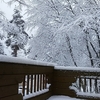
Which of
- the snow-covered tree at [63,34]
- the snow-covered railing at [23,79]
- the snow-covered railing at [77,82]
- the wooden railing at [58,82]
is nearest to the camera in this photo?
the snow-covered railing at [23,79]

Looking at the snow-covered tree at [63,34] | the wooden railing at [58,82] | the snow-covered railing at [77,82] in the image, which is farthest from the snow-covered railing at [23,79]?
the snow-covered tree at [63,34]

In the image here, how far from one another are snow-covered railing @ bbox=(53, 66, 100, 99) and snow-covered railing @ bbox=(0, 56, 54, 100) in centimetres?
31

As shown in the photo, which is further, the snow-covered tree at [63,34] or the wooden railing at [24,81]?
the snow-covered tree at [63,34]

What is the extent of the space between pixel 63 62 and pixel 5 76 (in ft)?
16.7

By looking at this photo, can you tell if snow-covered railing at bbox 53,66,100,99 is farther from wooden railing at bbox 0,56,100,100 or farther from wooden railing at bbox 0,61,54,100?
wooden railing at bbox 0,61,54,100

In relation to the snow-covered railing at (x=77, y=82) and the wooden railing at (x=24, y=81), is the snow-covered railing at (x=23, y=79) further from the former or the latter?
the snow-covered railing at (x=77, y=82)

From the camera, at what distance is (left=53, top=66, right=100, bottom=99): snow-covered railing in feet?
15.4

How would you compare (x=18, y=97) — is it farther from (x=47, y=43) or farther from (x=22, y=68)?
(x=47, y=43)

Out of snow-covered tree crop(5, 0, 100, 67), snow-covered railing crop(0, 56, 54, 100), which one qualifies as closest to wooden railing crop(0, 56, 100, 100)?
snow-covered railing crop(0, 56, 54, 100)

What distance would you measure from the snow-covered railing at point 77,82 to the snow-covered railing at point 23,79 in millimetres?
313

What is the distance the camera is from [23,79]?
322 centimetres

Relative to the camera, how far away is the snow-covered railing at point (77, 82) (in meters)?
4.68

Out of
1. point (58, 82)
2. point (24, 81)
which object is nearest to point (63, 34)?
point (58, 82)

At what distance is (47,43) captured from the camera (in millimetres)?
7645
